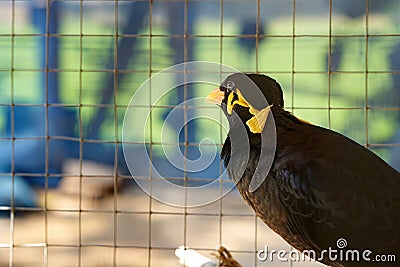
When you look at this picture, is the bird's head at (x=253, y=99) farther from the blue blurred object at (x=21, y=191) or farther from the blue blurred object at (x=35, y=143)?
the blue blurred object at (x=21, y=191)

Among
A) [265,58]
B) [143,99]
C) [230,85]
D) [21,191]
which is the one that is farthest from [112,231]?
[230,85]

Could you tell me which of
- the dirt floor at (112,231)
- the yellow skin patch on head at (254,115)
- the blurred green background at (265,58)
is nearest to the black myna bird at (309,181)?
the yellow skin patch on head at (254,115)

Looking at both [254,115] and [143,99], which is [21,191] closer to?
[143,99]

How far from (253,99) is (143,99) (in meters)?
0.49

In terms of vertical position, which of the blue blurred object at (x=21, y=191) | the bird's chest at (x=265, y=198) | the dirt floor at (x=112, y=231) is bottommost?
the dirt floor at (x=112, y=231)

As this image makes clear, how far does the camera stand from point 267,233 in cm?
182

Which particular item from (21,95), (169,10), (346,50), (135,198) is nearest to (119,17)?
(169,10)

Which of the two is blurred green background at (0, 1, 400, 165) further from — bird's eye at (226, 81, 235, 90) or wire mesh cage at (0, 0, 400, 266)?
bird's eye at (226, 81, 235, 90)

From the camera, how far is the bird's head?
1271mm

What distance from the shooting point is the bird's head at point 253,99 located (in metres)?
1.27

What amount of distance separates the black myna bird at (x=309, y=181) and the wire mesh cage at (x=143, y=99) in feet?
1.39

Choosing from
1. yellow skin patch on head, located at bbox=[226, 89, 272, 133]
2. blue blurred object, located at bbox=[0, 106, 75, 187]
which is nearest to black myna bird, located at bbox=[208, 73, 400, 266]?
yellow skin patch on head, located at bbox=[226, 89, 272, 133]

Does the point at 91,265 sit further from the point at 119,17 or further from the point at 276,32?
the point at 276,32

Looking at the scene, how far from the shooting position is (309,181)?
1.19 metres
